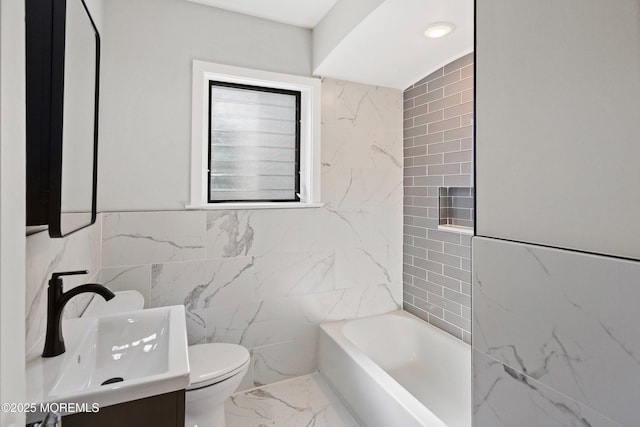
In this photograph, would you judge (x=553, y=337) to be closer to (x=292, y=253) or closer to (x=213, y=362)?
(x=213, y=362)

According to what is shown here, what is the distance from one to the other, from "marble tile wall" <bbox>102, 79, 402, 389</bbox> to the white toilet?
40 centimetres

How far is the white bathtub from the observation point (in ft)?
5.63

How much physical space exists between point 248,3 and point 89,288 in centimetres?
199

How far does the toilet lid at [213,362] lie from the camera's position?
160cm

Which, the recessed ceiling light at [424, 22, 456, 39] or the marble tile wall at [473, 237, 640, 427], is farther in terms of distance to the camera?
the recessed ceiling light at [424, 22, 456, 39]

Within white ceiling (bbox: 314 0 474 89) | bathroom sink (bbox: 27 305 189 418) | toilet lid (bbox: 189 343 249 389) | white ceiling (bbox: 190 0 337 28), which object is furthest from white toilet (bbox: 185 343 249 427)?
white ceiling (bbox: 190 0 337 28)

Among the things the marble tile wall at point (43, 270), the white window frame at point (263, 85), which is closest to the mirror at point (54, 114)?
the marble tile wall at point (43, 270)

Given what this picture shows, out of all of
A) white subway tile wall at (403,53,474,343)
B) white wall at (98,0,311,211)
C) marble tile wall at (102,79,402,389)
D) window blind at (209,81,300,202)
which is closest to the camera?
white wall at (98,0,311,211)

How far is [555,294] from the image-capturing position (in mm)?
876

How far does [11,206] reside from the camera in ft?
1.64

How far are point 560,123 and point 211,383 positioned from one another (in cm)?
178

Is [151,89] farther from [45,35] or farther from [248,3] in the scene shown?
[45,35]

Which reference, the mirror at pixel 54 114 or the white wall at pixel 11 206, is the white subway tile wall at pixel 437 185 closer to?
the mirror at pixel 54 114

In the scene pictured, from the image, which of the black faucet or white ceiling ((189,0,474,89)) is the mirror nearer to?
the black faucet
